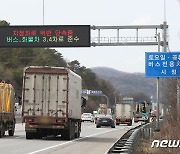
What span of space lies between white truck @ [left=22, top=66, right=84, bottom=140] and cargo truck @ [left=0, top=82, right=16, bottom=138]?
181 cm

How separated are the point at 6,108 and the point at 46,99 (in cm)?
320

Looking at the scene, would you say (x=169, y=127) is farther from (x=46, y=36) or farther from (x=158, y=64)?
(x=46, y=36)

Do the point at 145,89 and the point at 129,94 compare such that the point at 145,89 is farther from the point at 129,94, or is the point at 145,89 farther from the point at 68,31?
the point at 68,31

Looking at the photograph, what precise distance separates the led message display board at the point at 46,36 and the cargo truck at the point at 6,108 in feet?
32.5

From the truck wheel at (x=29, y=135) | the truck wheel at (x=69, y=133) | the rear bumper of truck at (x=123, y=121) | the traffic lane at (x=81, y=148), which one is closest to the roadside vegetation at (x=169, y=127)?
the traffic lane at (x=81, y=148)

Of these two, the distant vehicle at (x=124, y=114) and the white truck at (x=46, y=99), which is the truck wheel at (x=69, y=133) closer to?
the white truck at (x=46, y=99)

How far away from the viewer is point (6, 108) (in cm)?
2878

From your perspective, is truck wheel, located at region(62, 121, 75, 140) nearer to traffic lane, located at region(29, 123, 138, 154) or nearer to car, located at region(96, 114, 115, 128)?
traffic lane, located at region(29, 123, 138, 154)

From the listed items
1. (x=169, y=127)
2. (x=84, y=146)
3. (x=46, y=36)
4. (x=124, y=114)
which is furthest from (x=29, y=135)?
(x=124, y=114)

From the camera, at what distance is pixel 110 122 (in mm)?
55719

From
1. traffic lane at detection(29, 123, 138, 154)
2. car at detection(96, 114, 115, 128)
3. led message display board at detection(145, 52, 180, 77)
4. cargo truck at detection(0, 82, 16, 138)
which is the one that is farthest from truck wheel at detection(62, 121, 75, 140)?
car at detection(96, 114, 115, 128)

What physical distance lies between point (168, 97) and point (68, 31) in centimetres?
1039

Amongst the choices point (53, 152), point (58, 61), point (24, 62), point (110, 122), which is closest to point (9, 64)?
point (24, 62)

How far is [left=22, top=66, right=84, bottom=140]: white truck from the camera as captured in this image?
26.5 metres
